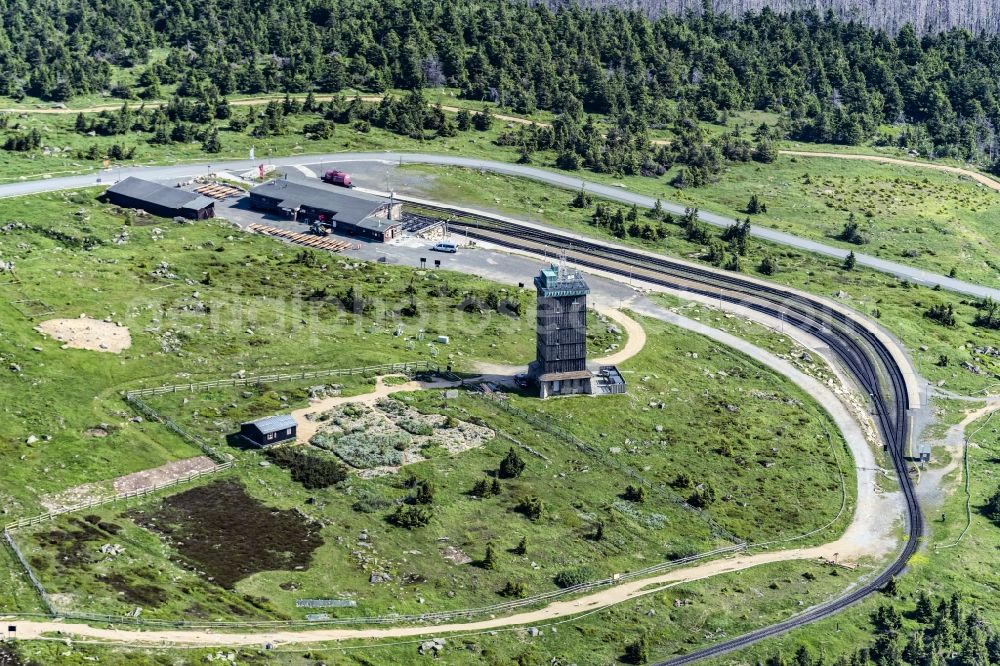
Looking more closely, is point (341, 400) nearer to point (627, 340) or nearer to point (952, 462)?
point (627, 340)

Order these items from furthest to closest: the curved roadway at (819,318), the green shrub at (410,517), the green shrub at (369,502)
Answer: the curved roadway at (819,318), the green shrub at (369,502), the green shrub at (410,517)

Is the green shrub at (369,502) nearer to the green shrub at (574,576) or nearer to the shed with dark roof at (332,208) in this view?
the green shrub at (574,576)

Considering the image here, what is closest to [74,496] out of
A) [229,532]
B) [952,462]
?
[229,532]

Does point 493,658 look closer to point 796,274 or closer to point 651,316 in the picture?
point 651,316

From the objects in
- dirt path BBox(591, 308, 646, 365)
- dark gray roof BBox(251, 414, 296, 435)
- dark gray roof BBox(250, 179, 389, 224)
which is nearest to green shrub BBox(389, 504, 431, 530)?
dark gray roof BBox(251, 414, 296, 435)

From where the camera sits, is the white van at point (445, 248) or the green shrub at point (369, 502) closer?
the green shrub at point (369, 502)

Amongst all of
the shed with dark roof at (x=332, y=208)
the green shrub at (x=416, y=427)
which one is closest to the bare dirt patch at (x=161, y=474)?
the green shrub at (x=416, y=427)
